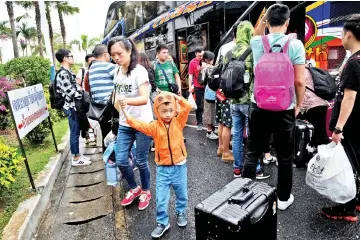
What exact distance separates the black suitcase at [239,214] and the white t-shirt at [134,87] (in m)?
1.27

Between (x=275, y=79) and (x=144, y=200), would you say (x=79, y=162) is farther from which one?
(x=275, y=79)

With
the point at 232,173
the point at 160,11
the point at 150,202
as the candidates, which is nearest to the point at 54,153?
the point at 150,202

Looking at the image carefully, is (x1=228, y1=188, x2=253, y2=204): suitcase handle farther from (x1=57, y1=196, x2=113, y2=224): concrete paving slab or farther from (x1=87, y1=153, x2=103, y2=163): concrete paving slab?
(x1=87, y1=153, x2=103, y2=163): concrete paving slab

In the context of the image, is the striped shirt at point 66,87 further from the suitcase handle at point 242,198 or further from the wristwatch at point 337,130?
the wristwatch at point 337,130

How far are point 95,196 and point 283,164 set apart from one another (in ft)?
7.32

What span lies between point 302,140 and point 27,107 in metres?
3.58

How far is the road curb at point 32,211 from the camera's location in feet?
8.90

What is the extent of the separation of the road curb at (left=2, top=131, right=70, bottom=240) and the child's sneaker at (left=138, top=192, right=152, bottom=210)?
105 cm

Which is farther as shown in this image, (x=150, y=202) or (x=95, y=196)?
(x=95, y=196)

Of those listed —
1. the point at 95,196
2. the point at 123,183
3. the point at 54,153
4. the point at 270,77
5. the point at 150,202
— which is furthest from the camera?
the point at 54,153

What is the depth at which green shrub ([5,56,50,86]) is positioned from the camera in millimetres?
9406

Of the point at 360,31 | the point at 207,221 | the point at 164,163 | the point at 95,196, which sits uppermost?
the point at 360,31

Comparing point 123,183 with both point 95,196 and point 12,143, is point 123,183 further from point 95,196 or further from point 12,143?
point 12,143

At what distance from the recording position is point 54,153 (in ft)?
16.6
